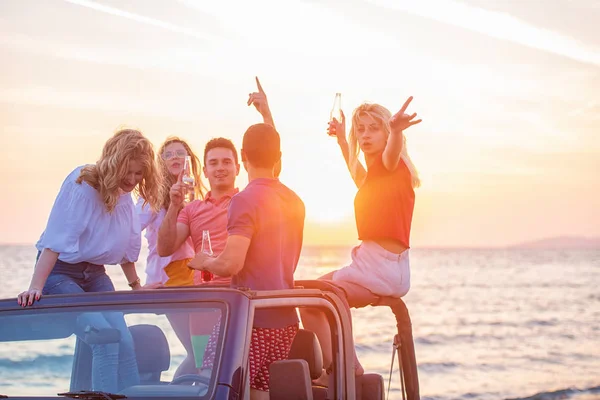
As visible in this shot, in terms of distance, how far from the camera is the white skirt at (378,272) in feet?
21.8

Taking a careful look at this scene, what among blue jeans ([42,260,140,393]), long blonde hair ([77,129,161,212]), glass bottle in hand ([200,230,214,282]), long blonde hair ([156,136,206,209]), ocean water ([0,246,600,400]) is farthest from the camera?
ocean water ([0,246,600,400])

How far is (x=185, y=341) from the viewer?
15.5 ft

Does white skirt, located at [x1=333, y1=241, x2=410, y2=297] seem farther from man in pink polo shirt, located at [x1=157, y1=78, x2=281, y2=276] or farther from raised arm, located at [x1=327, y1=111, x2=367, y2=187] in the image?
man in pink polo shirt, located at [x1=157, y1=78, x2=281, y2=276]

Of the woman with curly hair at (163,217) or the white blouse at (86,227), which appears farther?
the woman with curly hair at (163,217)

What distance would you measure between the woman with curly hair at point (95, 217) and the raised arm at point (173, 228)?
0.13 meters

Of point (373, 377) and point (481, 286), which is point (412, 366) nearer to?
point (373, 377)

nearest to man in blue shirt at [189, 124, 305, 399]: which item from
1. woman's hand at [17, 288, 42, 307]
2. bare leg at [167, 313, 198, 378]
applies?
bare leg at [167, 313, 198, 378]

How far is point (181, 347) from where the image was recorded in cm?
482

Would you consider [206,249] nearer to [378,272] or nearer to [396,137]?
[378,272]

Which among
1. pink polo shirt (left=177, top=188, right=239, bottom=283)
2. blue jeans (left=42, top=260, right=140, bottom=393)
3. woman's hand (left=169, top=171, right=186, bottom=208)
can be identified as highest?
woman's hand (left=169, top=171, right=186, bottom=208)

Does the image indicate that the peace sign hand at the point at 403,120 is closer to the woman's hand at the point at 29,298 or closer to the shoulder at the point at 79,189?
the shoulder at the point at 79,189

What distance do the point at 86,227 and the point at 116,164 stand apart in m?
0.42

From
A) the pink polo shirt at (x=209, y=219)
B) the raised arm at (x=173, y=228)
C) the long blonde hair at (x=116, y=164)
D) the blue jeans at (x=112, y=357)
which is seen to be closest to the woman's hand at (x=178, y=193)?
the raised arm at (x=173, y=228)

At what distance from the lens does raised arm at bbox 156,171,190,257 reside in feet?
21.1
